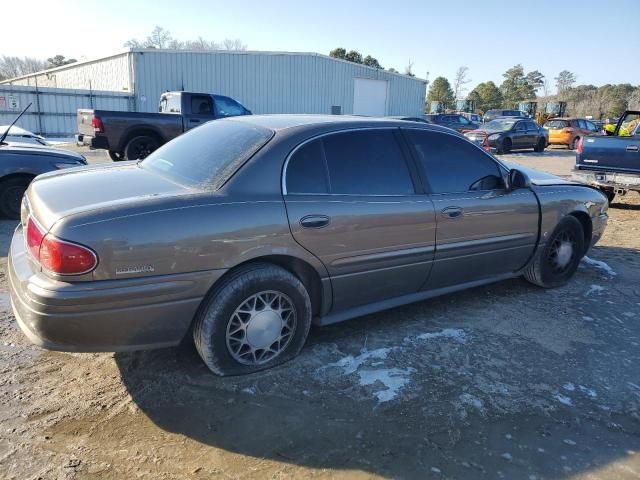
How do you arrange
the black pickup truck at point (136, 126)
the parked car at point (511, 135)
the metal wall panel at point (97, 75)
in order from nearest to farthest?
the black pickup truck at point (136, 126)
the parked car at point (511, 135)
the metal wall panel at point (97, 75)

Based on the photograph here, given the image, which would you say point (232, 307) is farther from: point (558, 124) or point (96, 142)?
point (558, 124)

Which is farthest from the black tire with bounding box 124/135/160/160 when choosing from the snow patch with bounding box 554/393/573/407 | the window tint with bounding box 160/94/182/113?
the snow patch with bounding box 554/393/573/407

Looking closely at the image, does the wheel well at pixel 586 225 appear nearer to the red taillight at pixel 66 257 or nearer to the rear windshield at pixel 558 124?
the red taillight at pixel 66 257

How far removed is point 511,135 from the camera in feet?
67.5

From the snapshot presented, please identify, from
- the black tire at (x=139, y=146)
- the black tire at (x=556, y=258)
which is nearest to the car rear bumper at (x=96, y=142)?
the black tire at (x=139, y=146)

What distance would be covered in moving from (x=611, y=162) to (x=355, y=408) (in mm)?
8195

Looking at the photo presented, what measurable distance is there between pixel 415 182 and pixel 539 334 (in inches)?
60.3

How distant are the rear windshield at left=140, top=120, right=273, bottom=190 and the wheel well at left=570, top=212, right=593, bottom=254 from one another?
11.2ft

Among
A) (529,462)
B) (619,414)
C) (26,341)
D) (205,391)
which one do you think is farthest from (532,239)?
(26,341)

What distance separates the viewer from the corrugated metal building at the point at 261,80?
77.6 feet

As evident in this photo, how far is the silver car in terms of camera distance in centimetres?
260

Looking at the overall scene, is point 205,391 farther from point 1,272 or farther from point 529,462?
point 1,272

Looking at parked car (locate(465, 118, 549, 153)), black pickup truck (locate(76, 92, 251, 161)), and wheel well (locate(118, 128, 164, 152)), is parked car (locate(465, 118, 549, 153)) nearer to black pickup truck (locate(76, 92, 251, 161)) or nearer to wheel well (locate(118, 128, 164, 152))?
black pickup truck (locate(76, 92, 251, 161))

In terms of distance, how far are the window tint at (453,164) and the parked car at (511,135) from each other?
1620 cm
